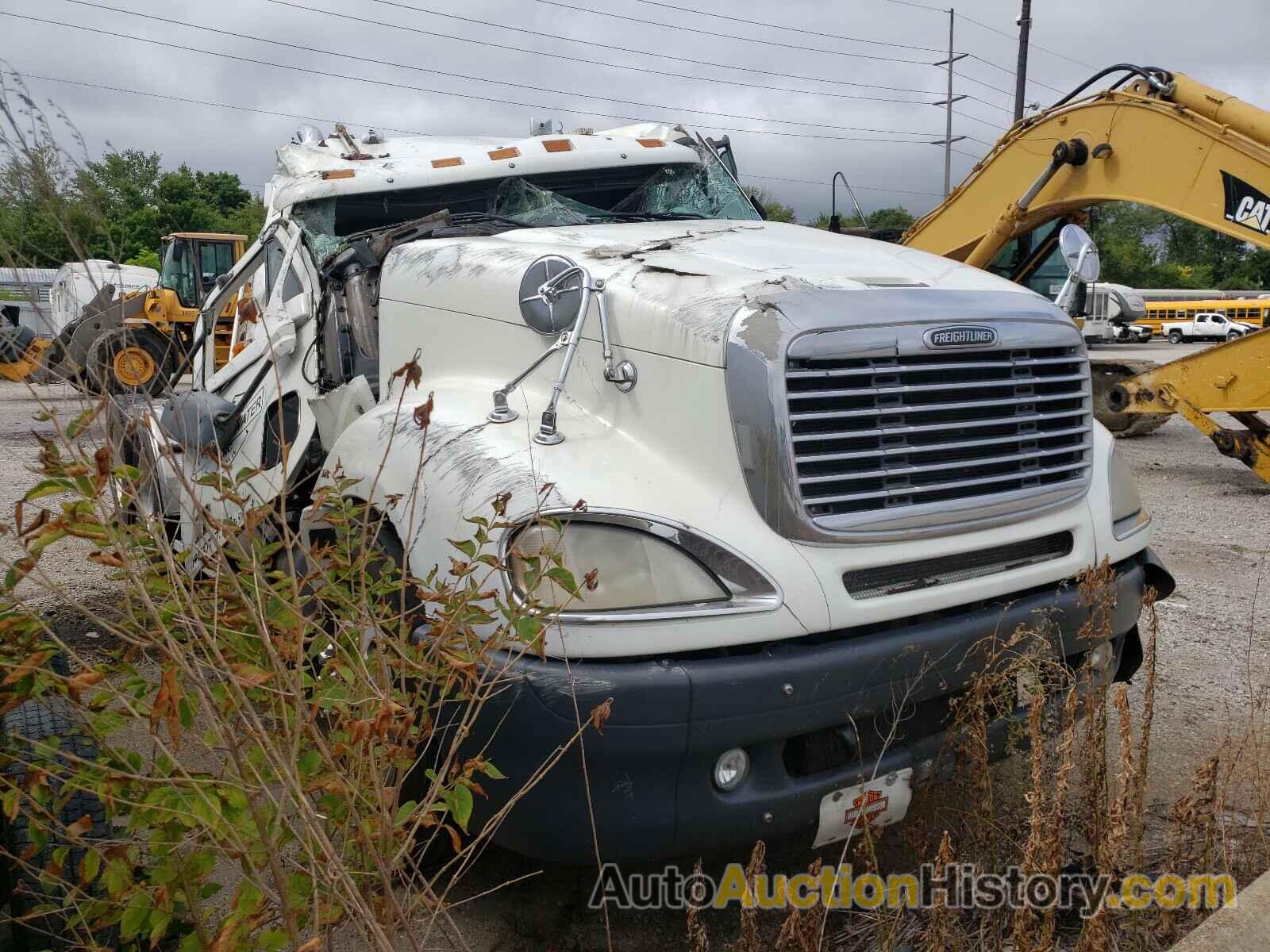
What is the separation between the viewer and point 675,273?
3.21 metres

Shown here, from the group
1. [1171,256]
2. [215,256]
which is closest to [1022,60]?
[215,256]

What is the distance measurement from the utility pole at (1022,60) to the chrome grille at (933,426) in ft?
106

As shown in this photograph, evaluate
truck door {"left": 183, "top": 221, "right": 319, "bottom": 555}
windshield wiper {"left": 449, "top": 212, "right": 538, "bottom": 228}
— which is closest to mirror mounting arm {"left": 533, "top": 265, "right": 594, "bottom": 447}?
windshield wiper {"left": 449, "top": 212, "right": 538, "bottom": 228}

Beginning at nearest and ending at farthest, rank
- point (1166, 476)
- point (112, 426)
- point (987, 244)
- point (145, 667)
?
point (112, 426)
point (145, 667)
point (987, 244)
point (1166, 476)

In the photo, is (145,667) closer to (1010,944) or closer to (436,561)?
(436,561)

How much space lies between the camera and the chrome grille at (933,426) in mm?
2818

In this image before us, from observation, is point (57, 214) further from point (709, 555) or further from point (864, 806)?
point (864, 806)

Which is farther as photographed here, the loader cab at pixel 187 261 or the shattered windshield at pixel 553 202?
the loader cab at pixel 187 261

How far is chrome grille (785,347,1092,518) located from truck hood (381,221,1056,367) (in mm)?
216

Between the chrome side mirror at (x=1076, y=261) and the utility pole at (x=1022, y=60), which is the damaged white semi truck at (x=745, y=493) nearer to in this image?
the chrome side mirror at (x=1076, y=261)

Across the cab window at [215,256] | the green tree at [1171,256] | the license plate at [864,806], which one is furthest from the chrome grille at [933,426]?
the green tree at [1171,256]

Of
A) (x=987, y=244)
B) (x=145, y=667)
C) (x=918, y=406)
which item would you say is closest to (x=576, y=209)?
(x=918, y=406)

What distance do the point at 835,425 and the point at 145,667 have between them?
11.2ft

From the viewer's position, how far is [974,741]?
281 centimetres
